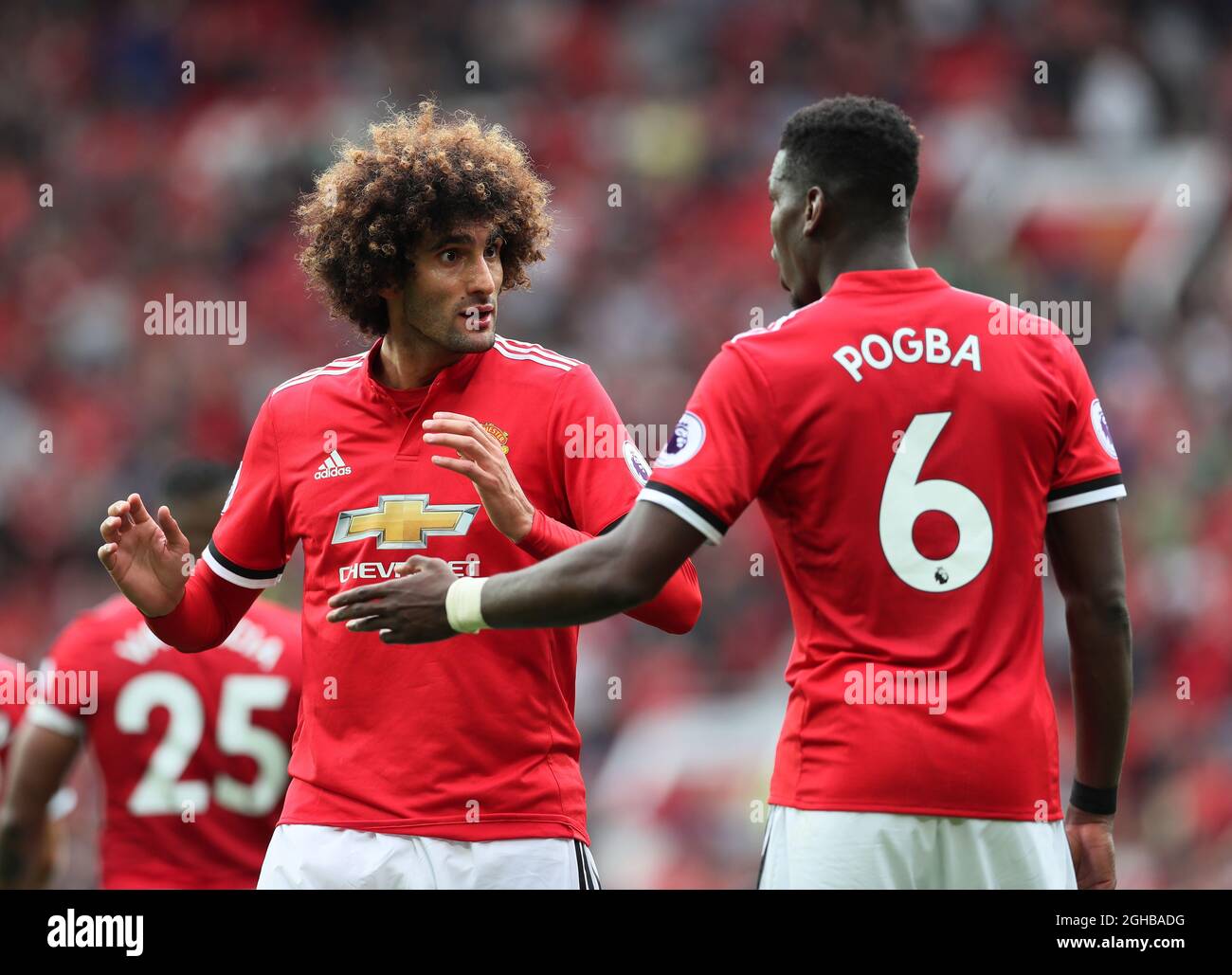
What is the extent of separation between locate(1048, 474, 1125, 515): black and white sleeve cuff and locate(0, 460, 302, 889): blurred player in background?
108 inches

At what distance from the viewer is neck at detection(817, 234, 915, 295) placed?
331 cm

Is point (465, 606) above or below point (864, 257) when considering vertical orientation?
below

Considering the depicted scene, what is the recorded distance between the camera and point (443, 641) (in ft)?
12.0

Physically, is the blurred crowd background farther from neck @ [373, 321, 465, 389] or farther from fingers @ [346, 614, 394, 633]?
fingers @ [346, 614, 394, 633]

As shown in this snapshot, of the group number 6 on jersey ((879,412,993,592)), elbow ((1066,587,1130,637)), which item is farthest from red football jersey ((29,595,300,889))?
elbow ((1066,587,1130,637))

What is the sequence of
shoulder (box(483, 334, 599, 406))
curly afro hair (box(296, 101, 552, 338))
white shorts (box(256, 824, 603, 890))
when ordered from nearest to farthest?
white shorts (box(256, 824, 603, 890)) → shoulder (box(483, 334, 599, 406)) → curly afro hair (box(296, 101, 552, 338))

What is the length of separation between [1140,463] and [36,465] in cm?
725

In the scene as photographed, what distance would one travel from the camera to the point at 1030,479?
3.17 m

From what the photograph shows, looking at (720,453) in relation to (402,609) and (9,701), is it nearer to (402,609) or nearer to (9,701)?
(402,609)

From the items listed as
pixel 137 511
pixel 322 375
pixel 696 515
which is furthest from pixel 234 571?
pixel 696 515

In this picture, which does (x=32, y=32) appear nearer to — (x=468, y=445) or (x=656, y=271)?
(x=656, y=271)

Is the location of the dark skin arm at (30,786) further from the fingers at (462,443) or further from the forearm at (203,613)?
the fingers at (462,443)

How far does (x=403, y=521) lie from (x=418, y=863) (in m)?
0.75

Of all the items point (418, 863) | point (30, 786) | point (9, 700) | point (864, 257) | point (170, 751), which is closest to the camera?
point (864, 257)
